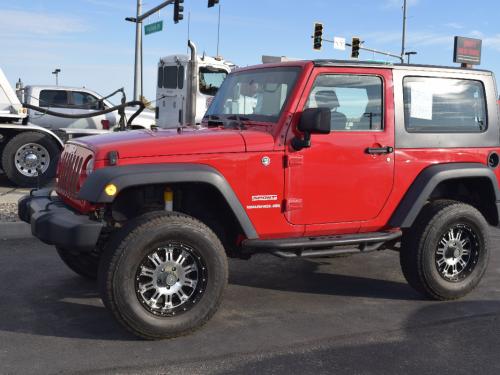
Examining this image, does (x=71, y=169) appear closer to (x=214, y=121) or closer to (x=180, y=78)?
(x=214, y=121)

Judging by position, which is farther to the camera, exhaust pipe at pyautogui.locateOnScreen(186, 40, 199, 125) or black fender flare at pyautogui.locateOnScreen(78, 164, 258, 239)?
exhaust pipe at pyautogui.locateOnScreen(186, 40, 199, 125)

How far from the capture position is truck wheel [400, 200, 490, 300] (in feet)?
15.4

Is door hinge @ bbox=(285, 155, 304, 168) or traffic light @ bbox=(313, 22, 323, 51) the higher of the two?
traffic light @ bbox=(313, 22, 323, 51)

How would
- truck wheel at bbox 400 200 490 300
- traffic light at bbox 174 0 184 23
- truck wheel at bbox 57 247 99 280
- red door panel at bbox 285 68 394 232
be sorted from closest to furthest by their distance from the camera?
1. red door panel at bbox 285 68 394 232
2. truck wheel at bbox 400 200 490 300
3. truck wheel at bbox 57 247 99 280
4. traffic light at bbox 174 0 184 23

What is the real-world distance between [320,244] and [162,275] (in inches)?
48.1

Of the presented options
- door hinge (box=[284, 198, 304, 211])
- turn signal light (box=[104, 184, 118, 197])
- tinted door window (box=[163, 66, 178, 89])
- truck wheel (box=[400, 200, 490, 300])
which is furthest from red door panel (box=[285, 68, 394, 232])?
Result: tinted door window (box=[163, 66, 178, 89])

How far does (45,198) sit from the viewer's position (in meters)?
4.60

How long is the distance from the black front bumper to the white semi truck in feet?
27.0

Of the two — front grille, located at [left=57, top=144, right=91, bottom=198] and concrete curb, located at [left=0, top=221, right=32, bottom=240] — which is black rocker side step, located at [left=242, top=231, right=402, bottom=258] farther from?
concrete curb, located at [left=0, top=221, right=32, bottom=240]

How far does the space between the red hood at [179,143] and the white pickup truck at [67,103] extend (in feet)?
29.1

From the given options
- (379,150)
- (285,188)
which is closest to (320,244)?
(285,188)

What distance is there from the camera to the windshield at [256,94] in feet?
14.6

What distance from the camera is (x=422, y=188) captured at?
4.59 metres

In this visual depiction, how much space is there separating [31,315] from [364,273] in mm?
3167
